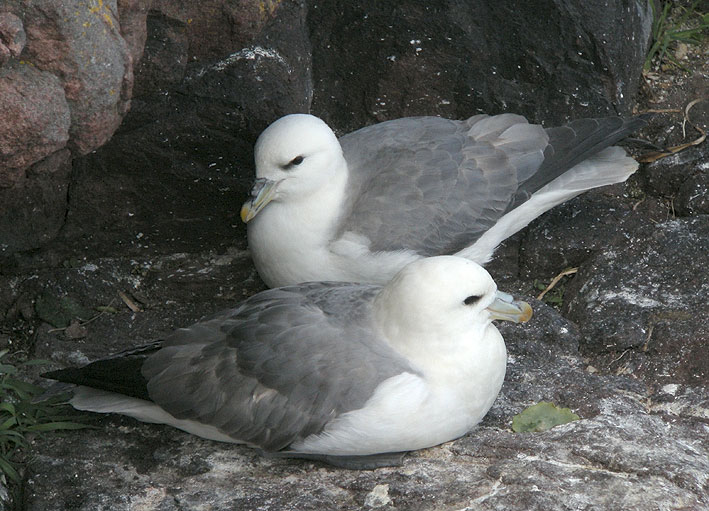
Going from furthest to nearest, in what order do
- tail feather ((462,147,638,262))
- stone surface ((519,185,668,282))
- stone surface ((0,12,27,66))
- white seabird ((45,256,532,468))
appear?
stone surface ((519,185,668,282)) < tail feather ((462,147,638,262)) < white seabird ((45,256,532,468)) < stone surface ((0,12,27,66))

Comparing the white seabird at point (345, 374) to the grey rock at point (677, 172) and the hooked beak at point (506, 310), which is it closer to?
the hooked beak at point (506, 310)

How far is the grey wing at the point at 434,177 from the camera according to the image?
4.36 m

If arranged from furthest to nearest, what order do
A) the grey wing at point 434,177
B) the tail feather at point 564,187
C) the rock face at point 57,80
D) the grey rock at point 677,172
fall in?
the grey rock at point 677,172 → the tail feather at point 564,187 → the grey wing at point 434,177 → the rock face at point 57,80

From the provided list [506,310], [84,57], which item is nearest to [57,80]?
[84,57]

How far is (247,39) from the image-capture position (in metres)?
4.31

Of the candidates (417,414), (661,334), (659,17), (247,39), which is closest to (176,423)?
(417,414)

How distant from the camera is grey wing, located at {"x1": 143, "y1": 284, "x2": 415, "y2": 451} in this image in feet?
11.5

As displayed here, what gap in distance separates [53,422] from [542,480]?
6.10ft

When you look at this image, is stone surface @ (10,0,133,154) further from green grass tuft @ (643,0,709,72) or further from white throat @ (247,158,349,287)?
green grass tuft @ (643,0,709,72)

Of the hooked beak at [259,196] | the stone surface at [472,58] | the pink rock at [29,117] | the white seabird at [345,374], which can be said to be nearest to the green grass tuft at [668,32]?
the stone surface at [472,58]

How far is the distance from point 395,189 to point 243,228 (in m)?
0.97

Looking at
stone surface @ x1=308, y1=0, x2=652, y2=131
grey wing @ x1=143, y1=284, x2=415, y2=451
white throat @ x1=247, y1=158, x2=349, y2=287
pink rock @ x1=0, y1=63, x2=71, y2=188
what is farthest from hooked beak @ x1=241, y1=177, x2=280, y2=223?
pink rock @ x1=0, y1=63, x2=71, y2=188

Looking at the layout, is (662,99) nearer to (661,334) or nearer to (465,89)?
(465,89)

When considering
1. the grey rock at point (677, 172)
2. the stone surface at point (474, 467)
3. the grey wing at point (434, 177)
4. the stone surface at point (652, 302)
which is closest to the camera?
the stone surface at point (474, 467)
